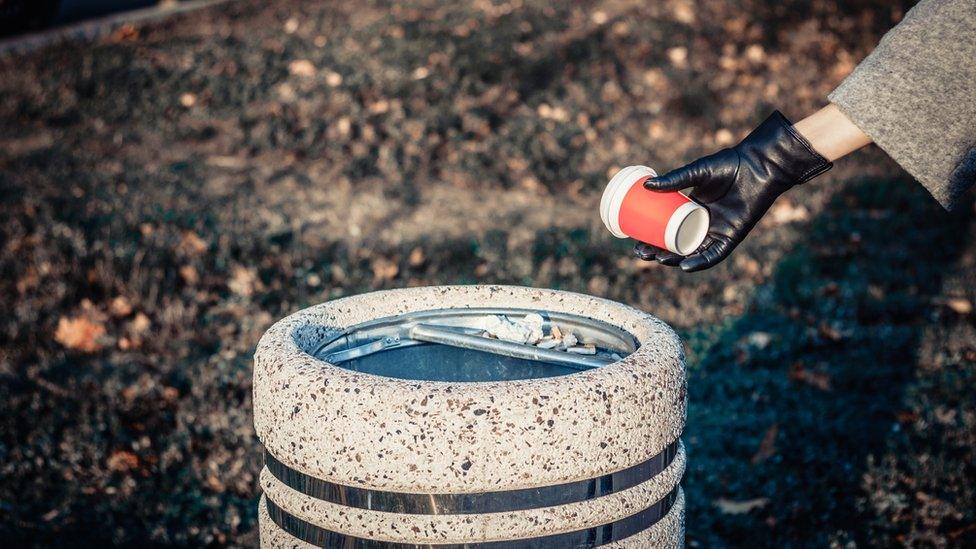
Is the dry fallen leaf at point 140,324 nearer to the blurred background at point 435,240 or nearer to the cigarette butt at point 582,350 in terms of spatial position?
the blurred background at point 435,240

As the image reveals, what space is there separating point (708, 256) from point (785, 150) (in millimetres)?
305

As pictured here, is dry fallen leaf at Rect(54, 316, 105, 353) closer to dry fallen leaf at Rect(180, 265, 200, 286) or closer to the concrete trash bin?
dry fallen leaf at Rect(180, 265, 200, 286)

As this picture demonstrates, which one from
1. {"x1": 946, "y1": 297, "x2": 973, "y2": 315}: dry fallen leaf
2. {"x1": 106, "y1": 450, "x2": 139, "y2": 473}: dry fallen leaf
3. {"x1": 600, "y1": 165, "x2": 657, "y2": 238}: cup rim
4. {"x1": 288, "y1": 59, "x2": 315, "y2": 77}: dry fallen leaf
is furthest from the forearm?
{"x1": 288, "y1": 59, "x2": 315, "y2": 77}: dry fallen leaf

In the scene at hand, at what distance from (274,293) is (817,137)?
340 cm

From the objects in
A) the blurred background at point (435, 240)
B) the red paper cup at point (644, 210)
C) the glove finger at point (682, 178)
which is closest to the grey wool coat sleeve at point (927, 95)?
the glove finger at point (682, 178)

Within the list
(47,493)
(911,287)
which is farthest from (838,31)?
(47,493)

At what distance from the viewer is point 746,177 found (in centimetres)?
221

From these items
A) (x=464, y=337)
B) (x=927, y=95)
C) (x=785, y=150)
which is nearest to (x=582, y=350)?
(x=464, y=337)

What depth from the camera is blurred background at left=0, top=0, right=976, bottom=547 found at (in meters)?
3.48

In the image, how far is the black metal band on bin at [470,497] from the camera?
1646 millimetres

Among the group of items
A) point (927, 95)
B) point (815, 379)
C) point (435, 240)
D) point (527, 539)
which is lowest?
point (815, 379)

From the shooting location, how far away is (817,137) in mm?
2164

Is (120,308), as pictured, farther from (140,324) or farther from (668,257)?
(668,257)

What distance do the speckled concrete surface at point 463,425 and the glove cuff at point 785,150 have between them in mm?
651
